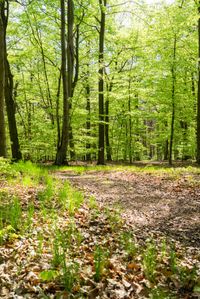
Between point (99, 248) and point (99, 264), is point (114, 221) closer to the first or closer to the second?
point (99, 248)

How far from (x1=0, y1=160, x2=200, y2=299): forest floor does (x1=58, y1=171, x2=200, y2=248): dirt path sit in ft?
0.06

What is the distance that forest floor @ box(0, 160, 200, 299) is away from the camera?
2979mm

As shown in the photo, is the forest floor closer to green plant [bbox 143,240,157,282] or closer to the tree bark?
green plant [bbox 143,240,157,282]

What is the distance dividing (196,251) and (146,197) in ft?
10.6

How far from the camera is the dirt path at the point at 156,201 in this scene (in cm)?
483

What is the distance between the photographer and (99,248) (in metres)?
3.23

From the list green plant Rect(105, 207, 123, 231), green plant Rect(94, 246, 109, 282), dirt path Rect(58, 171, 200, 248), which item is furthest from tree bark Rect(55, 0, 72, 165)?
green plant Rect(94, 246, 109, 282)

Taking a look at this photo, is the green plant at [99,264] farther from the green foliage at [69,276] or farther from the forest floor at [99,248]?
the green foliage at [69,276]

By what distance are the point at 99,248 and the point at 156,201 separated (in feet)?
12.5

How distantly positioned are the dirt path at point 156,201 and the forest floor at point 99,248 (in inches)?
0.7

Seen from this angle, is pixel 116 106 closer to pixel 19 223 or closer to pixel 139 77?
pixel 139 77

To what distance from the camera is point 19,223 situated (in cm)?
434

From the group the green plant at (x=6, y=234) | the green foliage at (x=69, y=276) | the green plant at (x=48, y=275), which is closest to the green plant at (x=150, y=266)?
the green foliage at (x=69, y=276)

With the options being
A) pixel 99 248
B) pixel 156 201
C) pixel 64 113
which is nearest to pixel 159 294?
pixel 99 248
